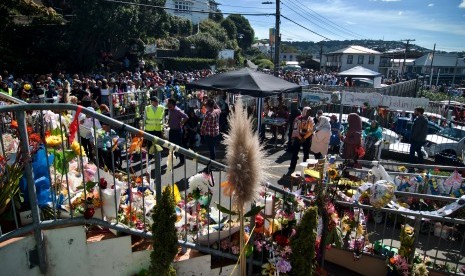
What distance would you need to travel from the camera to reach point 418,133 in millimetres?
9836

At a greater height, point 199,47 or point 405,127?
point 199,47

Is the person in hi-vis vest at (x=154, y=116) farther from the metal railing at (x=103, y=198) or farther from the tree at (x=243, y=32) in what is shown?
the tree at (x=243, y=32)

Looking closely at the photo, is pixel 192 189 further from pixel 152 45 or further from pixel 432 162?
pixel 152 45

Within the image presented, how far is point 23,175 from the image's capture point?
318 cm

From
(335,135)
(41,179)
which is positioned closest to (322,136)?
(335,135)

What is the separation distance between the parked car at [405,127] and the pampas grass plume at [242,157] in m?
11.8

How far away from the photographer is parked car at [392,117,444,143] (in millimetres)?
12922

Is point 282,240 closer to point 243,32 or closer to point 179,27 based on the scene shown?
point 179,27

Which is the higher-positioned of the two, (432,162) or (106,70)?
(106,70)

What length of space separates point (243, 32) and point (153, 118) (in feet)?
270

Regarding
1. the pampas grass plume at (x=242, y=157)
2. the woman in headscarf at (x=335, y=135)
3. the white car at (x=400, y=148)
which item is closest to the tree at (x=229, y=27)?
the woman in headscarf at (x=335, y=135)

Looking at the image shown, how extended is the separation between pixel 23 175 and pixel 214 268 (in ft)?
7.50

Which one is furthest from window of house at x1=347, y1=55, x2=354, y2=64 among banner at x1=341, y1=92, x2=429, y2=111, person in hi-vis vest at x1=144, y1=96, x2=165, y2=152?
person in hi-vis vest at x1=144, y1=96, x2=165, y2=152

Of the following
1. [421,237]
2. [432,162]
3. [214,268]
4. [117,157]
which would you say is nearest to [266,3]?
[432,162]
